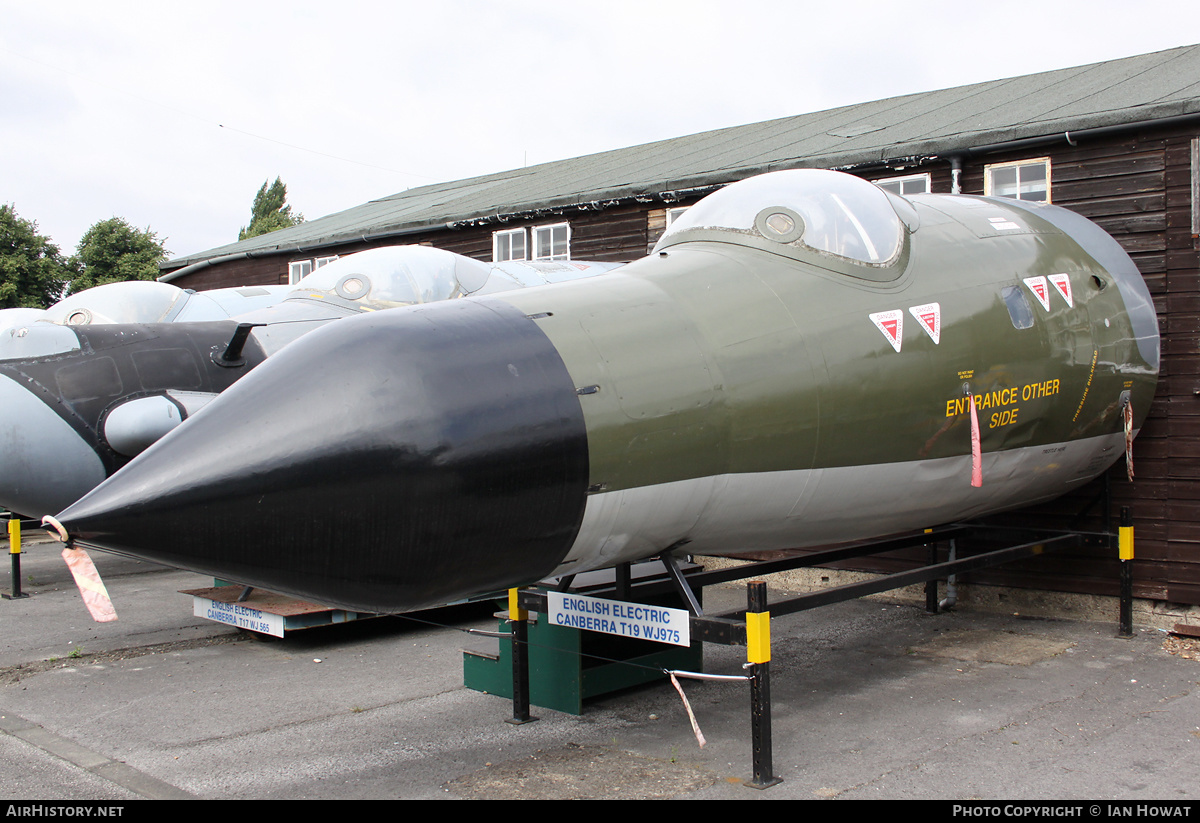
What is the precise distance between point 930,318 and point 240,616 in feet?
19.3

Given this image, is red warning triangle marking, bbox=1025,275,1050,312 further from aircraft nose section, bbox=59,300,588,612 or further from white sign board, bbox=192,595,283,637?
white sign board, bbox=192,595,283,637

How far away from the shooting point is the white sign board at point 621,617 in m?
4.55

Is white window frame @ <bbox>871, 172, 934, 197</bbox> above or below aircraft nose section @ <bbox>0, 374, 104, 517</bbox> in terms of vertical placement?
above

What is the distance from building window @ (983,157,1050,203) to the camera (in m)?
8.64

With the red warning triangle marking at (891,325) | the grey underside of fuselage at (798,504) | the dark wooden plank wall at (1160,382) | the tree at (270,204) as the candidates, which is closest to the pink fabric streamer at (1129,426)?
the grey underside of fuselage at (798,504)

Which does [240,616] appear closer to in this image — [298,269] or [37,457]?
[37,457]

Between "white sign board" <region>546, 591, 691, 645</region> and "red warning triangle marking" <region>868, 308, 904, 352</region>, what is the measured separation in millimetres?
1713

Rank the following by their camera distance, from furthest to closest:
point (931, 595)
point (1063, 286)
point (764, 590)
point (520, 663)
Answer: point (931, 595) → point (1063, 286) → point (520, 663) → point (764, 590)

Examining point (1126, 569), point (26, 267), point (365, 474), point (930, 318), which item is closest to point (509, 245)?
point (1126, 569)

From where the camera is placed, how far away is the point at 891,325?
15.9 feet

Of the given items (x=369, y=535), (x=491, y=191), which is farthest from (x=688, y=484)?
(x=491, y=191)

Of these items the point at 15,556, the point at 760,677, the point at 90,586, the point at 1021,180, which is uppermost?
the point at 1021,180

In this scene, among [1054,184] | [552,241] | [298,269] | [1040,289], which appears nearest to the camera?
[1040,289]

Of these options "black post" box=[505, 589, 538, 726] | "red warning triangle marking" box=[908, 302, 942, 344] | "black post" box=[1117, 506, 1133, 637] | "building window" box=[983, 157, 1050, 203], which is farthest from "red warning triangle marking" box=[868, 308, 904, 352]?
"building window" box=[983, 157, 1050, 203]
